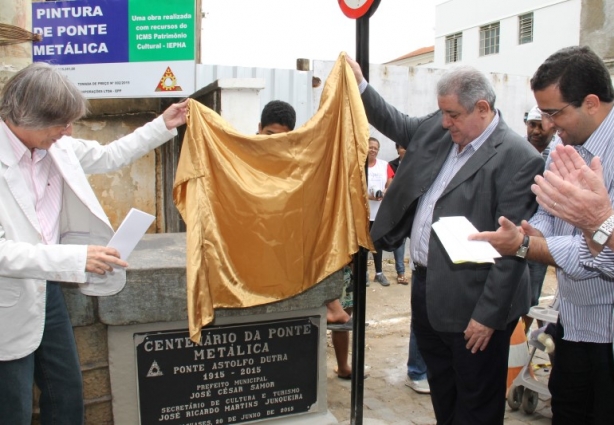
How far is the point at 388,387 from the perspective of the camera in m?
4.21

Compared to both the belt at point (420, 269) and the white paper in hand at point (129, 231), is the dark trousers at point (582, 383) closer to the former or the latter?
the belt at point (420, 269)

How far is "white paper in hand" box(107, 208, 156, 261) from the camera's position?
2.18m

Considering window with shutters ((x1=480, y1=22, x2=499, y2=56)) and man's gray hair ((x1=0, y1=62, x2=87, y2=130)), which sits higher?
window with shutters ((x1=480, y1=22, x2=499, y2=56))

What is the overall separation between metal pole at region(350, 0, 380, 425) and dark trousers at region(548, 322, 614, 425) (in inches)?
36.2

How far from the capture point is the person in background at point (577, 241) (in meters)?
1.90

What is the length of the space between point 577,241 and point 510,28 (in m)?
28.1

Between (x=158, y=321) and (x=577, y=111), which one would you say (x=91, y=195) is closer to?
(x=158, y=321)

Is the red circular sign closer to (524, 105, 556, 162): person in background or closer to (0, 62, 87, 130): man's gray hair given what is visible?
(0, 62, 87, 130): man's gray hair

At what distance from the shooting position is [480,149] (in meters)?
2.55

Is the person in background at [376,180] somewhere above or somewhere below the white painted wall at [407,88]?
below

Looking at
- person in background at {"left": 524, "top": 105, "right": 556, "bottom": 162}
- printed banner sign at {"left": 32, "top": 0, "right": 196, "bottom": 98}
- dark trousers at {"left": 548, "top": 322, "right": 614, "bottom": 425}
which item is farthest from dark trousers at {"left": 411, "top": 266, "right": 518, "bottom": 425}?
printed banner sign at {"left": 32, "top": 0, "right": 196, "bottom": 98}

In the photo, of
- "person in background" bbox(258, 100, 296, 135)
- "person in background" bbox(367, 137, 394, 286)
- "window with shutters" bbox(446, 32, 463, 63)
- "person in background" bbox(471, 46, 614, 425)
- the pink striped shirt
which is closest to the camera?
"person in background" bbox(471, 46, 614, 425)

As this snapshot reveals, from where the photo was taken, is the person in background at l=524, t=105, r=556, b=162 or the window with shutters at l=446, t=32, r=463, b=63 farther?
the window with shutters at l=446, t=32, r=463, b=63

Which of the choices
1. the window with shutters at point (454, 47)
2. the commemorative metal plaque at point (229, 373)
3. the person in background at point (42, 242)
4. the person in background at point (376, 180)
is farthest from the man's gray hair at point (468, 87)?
the window with shutters at point (454, 47)
